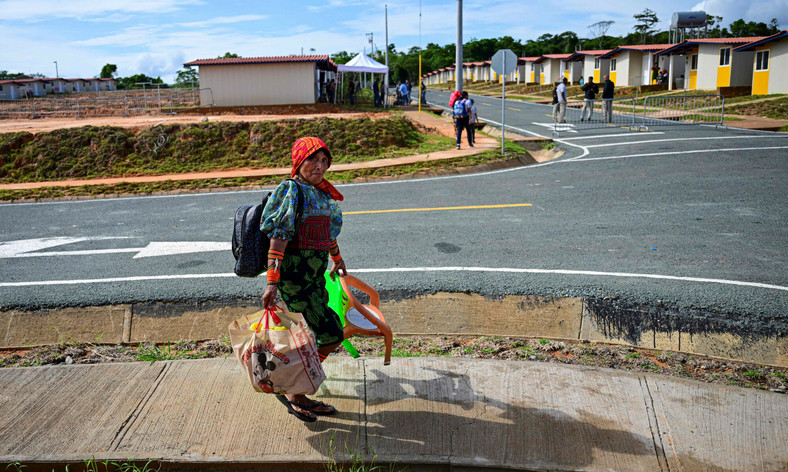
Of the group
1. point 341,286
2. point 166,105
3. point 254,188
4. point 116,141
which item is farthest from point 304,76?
point 341,286

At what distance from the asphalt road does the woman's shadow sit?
84.6 inches

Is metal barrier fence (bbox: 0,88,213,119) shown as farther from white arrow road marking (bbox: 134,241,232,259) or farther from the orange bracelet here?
the orange bracelet

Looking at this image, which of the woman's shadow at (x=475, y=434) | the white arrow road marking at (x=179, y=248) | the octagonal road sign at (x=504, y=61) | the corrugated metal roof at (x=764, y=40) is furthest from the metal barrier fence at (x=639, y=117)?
the woman's shadow at (x=475, y=434)

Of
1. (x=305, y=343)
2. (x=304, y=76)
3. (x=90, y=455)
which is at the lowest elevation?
(x=90, y=455)

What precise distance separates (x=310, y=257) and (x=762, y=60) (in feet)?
121

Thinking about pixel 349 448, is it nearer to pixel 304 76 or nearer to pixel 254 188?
pixel 254 188

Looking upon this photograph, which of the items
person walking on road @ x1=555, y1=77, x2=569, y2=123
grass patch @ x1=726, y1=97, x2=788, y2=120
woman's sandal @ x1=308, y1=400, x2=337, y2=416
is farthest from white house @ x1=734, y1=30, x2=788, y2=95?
woman's sandal @ x1=308, y1=400, x2=337, y2=416

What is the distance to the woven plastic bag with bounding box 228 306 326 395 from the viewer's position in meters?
3.40

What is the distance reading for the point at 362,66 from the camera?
3356cm

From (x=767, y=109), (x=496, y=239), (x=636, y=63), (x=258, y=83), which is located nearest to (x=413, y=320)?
(x=496, y=239)

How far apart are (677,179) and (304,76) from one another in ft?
75.7

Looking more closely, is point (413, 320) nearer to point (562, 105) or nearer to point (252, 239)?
point (252, 239)

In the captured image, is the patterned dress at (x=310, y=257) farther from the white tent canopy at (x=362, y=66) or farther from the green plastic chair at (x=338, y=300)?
the white tent canopy at (x=362, y=66)

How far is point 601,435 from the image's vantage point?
3.70 meters
